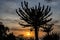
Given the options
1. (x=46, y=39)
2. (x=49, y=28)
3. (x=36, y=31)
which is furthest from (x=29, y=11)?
(x=49, y=28)

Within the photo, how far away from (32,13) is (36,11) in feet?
2.36

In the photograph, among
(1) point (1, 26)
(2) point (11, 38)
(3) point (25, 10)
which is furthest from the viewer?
(1) point (1, 26)

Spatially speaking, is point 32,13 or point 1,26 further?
point 1,26

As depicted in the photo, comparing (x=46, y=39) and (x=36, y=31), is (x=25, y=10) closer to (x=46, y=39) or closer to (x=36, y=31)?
(x=36, y=31)

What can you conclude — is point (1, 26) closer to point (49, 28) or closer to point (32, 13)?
point (49, 28)

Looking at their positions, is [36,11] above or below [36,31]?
above

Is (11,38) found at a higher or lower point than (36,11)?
lower

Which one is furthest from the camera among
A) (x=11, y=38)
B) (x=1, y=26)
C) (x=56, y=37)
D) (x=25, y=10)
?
(x=1, y=26)

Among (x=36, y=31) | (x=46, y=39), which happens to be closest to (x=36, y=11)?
(x=36, y=31)

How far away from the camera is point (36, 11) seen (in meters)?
34.9

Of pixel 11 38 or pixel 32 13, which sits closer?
pixel 32 13

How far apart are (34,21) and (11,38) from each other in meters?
15.1

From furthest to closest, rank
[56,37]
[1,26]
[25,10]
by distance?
[1,26] < [56,37] < [25,10]

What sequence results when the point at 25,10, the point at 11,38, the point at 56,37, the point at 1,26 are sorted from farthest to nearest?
1. the point at 1,26
2. the point at 11,38
3. the point at 56,37
4. the point at 25,10
